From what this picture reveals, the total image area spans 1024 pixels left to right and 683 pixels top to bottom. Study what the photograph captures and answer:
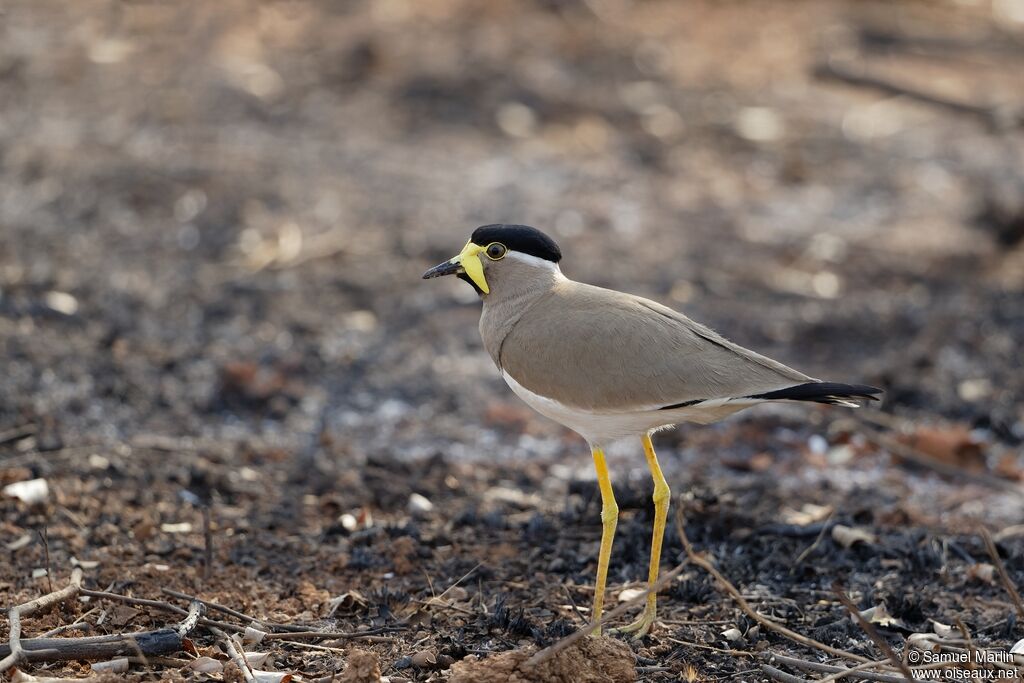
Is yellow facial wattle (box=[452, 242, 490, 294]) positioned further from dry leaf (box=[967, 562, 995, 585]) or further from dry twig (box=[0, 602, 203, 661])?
dry leaf (box=[967, 562, 995, 585])

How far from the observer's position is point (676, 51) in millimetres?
13461

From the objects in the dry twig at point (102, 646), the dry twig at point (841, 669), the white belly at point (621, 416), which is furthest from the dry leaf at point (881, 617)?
the dry twig at point (102, 646)

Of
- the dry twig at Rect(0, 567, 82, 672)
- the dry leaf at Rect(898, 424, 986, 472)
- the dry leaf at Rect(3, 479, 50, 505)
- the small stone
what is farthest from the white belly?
the dry leaf at Rect(898, 424, 986, 472)

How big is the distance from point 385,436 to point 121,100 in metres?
5.98

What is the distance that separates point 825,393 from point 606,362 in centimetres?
72

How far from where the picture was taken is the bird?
155 inches

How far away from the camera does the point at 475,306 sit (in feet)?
26.6

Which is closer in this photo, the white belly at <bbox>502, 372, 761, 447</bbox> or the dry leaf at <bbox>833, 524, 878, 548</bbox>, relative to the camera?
the white belly at <bbox>502, 372, 761, 447</bbox>

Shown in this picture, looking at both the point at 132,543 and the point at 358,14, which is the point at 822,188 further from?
the point at 132,543

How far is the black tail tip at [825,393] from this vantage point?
12.0 feet

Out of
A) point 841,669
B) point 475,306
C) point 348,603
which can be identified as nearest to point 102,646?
point 348,603

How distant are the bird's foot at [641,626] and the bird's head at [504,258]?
4.12ft

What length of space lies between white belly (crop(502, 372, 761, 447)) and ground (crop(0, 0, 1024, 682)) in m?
0.69

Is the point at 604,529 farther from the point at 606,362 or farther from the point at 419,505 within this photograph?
the point at 419,505
